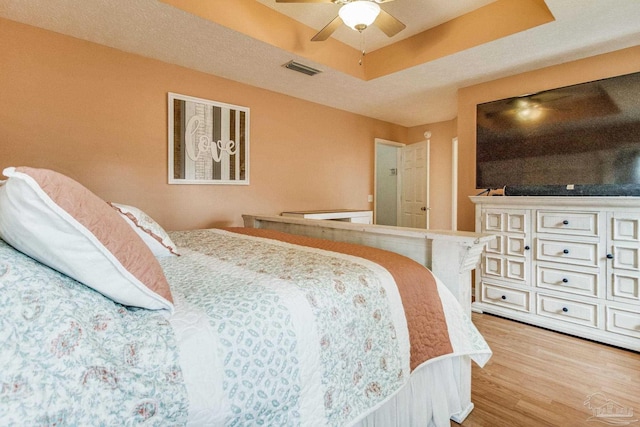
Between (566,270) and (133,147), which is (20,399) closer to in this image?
(133,147)

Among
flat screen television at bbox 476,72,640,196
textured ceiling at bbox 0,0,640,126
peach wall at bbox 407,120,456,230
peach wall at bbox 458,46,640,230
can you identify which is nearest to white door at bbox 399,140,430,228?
peach wall at bbox 407,120,456,230

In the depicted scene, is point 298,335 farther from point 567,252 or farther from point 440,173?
point 440,173

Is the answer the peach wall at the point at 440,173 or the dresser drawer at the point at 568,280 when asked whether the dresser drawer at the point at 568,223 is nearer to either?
the dresser drawer at the point at 568,280

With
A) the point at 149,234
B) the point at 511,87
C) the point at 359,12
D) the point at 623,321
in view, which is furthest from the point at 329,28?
the point at 623,321

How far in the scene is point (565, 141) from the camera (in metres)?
2.73

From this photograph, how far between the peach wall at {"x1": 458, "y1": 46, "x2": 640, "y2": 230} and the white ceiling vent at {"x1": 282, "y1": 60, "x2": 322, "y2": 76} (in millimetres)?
1712

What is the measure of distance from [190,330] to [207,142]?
9.11ft

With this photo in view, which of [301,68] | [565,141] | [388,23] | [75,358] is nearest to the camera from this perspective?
[75,358]

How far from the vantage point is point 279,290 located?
38.8 inches

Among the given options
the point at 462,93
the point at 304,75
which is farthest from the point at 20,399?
the point at 462,93

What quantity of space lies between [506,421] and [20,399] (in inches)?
74.3

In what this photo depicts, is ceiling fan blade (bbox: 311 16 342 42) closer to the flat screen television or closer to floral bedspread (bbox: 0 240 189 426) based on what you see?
the flat screen television

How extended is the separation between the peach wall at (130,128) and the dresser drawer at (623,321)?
3074mm

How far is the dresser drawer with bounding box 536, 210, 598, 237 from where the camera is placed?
2.46m
